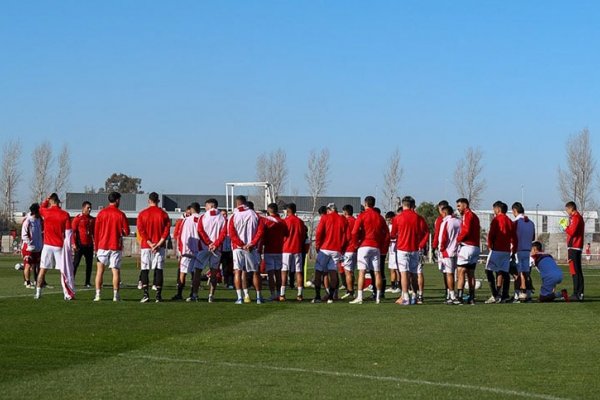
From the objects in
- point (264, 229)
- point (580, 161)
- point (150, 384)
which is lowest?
point (150, 384)

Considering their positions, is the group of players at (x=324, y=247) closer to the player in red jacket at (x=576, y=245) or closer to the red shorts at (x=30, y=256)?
the player in red jacket at (x=576, y=245)

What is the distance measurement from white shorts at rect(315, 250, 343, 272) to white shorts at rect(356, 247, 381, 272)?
81 cm

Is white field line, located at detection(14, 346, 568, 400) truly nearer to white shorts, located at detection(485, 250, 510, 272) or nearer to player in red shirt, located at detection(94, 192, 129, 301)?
player in red shirt, located at detection(94, 192, 129, 301)

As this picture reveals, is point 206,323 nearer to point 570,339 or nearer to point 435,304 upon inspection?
point 570,339

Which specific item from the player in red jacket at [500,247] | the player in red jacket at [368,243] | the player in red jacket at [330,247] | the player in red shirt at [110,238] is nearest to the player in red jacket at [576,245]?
the player in red jacket at [500,247]

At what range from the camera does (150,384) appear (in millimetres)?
10398

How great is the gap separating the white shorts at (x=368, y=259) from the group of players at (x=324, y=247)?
21mm

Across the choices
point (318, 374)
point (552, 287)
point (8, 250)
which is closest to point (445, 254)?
point (552, 287)

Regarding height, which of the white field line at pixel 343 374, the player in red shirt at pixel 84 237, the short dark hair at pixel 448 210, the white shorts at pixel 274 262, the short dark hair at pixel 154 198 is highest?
the short dark hair at pixel 154 198

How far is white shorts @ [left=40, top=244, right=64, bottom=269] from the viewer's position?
22469 millimetres

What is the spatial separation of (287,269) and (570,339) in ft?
31.6

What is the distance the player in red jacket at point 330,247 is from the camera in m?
23.2

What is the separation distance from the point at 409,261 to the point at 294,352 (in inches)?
374

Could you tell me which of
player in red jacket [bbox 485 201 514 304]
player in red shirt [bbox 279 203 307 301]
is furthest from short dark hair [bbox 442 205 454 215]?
player in red shirt [bbox 279 203 307 301]
